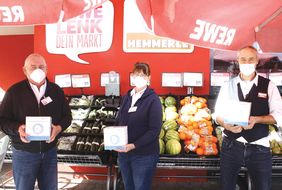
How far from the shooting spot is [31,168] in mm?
3070

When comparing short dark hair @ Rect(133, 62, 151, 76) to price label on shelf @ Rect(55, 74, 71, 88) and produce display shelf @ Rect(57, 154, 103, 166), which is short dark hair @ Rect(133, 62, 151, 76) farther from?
price label on shelf @ Rect(55, 74, 71, 88)

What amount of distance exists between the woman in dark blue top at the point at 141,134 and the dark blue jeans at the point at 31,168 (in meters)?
0.71

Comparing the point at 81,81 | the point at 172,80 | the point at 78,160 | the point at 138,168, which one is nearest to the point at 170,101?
the point at 172,80

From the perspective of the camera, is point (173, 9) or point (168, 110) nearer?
point (173, 9)

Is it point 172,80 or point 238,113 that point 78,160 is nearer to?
point 172,80

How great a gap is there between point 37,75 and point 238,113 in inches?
73.4

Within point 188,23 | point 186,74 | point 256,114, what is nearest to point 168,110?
point 186,74

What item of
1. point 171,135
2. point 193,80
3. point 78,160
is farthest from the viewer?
point 193,80

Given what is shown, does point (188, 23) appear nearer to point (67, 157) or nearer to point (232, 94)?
point (232, 94)

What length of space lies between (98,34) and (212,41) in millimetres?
3056

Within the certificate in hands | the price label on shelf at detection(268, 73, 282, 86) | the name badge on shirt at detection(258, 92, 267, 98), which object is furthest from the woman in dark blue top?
the price label on shelf at detection(268, 73, 282, 86)

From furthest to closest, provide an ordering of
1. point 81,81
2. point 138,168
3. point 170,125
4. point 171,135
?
1. point 81,81
2. point 170,125
3. point 171,135
4. point 138,168

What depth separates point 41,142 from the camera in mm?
3086

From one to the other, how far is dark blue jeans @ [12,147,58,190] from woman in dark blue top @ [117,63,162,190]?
706 mm
